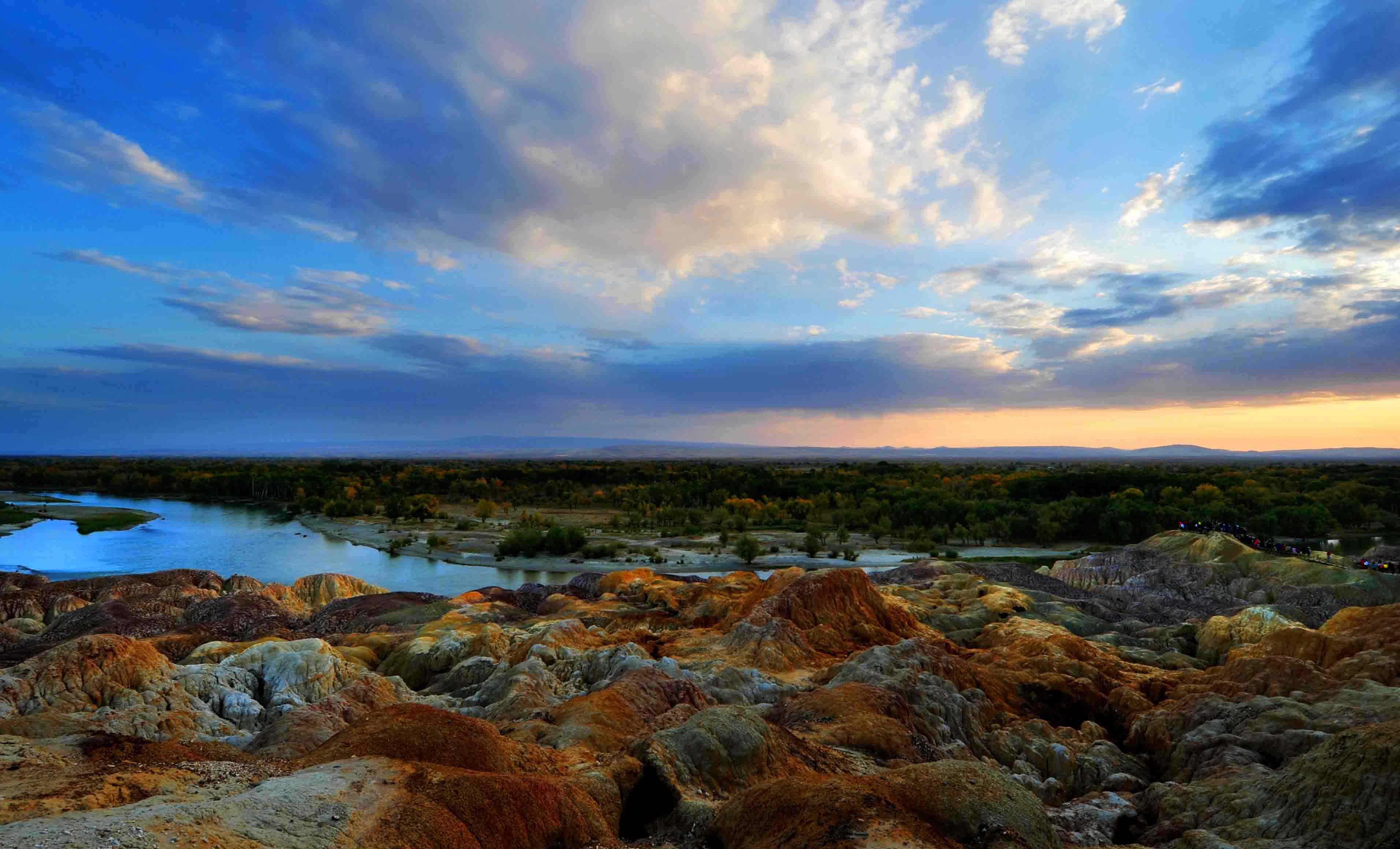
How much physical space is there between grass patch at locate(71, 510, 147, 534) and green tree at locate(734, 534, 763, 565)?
7026cm

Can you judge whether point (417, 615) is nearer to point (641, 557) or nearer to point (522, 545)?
point (641, 557)

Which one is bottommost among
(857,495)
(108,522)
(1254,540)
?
(108,522)

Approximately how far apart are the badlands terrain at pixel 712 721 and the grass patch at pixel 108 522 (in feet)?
172

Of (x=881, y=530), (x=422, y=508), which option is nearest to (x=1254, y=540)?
(x=881, y=530)

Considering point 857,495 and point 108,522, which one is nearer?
point 108,522

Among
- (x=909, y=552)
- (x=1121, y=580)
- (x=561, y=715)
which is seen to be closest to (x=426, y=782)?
(x=561, y=715)

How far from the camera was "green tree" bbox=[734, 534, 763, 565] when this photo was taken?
68812 mm

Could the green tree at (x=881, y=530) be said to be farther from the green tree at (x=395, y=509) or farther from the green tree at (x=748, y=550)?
the green tree at (x=395, y=509)

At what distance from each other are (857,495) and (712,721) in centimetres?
9975

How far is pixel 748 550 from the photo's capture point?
6894cm

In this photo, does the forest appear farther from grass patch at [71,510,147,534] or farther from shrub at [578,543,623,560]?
grass patch at [71,510,147,534]

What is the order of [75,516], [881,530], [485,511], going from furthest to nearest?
[485,511] → [75,516] → [881,530]

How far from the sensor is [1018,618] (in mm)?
32250

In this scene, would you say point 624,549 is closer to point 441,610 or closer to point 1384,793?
point 441,610
